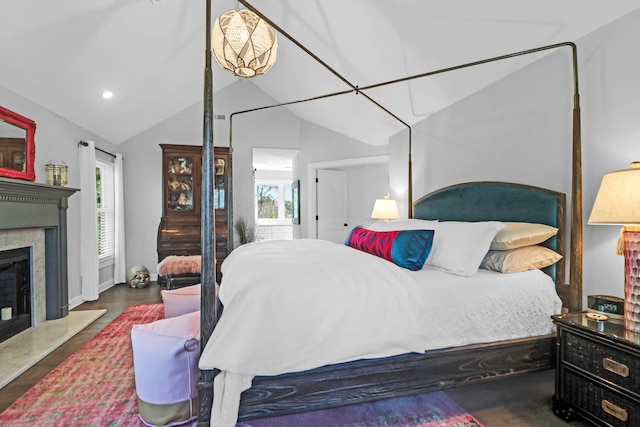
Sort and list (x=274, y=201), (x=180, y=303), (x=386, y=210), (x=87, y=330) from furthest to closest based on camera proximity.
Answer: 1. (x=274, y=201)
2. (x=386, y=210)
3. (x=87, y=330)
4. (x=180, y=303)

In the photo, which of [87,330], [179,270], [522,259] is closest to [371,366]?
[522,259]

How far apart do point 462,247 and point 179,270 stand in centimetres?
340

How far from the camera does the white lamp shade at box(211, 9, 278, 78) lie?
2.39m

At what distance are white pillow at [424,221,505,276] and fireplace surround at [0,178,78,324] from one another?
3.37 m

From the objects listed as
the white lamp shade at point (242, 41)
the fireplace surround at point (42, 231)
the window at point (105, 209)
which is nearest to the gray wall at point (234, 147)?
the window at point (105, 209)

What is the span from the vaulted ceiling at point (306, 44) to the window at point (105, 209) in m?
0.62

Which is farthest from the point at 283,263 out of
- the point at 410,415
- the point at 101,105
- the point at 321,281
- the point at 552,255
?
the point at 101,105

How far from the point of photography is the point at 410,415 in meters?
1.72

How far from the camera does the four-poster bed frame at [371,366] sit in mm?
1396

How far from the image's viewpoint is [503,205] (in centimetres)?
243

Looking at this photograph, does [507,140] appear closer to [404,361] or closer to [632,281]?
[632,281]

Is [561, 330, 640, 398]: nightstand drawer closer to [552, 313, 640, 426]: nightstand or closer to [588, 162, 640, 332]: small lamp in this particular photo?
[552, 313, 640, 426]: nightstand

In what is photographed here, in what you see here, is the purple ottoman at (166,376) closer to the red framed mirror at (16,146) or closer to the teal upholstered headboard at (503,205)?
the red framed mirror at (16,146)

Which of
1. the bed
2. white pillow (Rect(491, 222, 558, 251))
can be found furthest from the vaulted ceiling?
white pillow (Rect(491, 222, 558, 251))
